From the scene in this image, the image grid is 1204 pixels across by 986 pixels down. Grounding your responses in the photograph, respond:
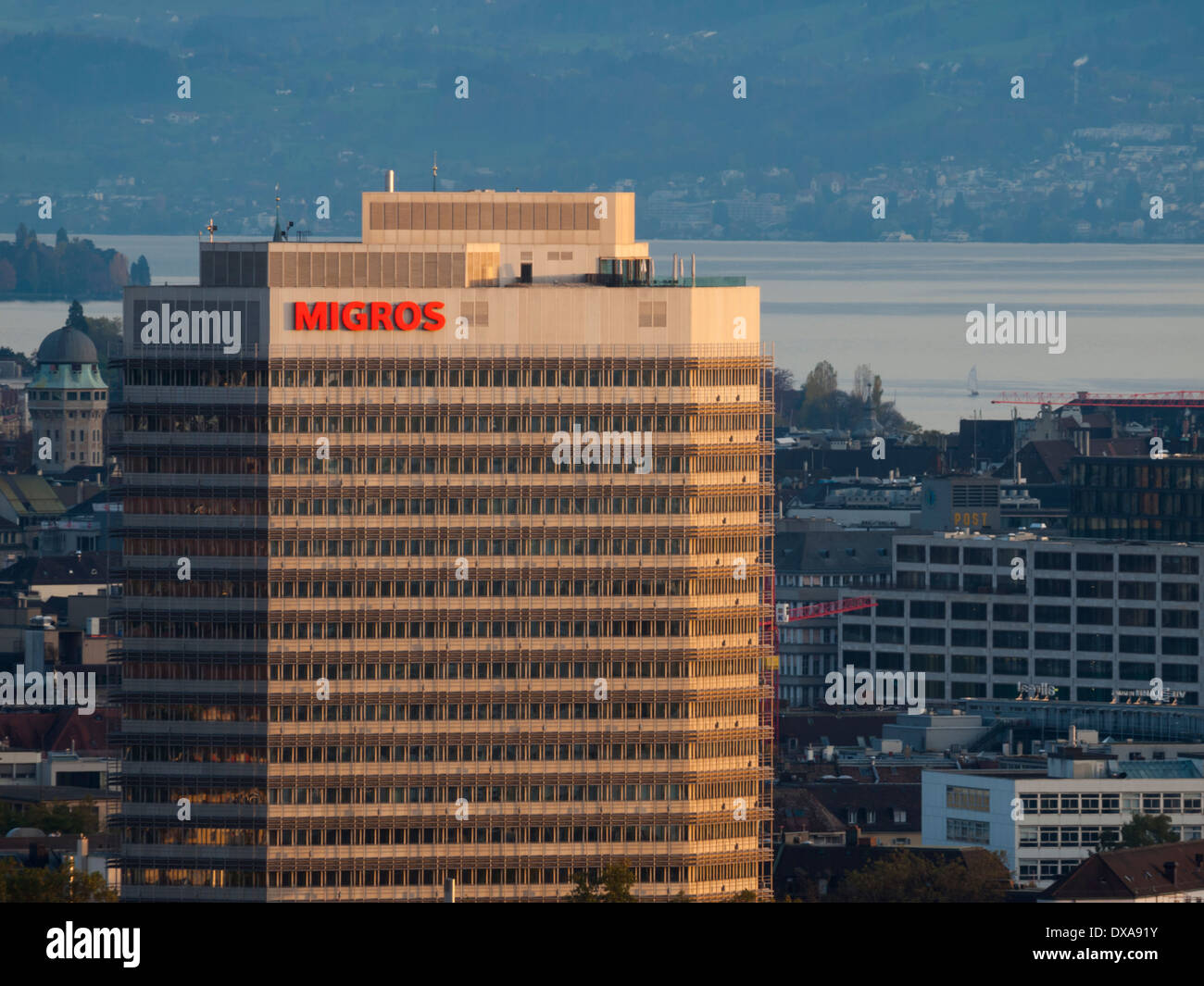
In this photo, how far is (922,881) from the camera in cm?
13200

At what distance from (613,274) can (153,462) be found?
2061 cm

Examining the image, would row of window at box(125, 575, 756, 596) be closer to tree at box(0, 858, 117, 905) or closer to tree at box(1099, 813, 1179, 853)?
tree at box(0, 858, 117, 905)

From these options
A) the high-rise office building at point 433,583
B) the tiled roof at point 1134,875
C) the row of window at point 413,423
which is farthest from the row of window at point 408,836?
the tiled roof at point 1134,875

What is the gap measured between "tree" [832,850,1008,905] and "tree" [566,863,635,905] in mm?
18280

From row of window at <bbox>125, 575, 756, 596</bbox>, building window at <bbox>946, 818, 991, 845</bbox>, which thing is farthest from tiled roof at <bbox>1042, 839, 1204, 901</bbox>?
row of window at <bbox>125, 575, 756, 596</bbox>

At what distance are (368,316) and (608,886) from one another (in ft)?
103

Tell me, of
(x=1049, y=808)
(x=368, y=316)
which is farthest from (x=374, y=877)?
(x=1049, y=808)

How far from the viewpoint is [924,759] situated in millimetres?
191250

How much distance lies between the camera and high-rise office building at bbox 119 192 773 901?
12106 cm

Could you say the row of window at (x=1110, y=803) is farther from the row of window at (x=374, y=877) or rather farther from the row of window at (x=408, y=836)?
the row of window at (x=374, y=877)

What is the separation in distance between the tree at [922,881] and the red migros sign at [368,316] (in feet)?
93.6

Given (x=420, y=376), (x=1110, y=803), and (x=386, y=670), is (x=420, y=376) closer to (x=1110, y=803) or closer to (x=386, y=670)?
(x=386, y=670)
